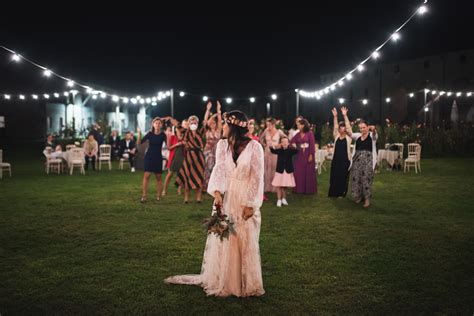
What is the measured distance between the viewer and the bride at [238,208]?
14.5 ft

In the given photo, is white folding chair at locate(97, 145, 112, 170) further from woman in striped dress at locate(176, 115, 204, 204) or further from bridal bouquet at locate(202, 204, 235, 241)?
bridal bouquet at locate(202, 204, 235, 241)

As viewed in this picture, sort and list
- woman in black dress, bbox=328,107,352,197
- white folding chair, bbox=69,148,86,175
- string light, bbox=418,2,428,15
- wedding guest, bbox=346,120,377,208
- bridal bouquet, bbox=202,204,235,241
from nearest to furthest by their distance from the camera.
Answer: bridal bouquet, bbox=202,204,235,241, wedding guest, bbox=346,120,377,208, string light, bbox=418,2,428,15, woman in black dress, bbox=328,107,352,197, white folding chair, bbox=69,148,86,175

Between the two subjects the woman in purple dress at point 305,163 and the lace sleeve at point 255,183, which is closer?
the lace sleeve at point 255,183

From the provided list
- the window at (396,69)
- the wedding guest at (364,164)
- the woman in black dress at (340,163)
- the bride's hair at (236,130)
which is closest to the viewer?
the bride's hair at (236,130)

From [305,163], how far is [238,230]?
7.29 m

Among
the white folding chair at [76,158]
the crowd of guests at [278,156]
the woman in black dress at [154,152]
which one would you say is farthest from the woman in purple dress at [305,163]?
the white folding chair at [76,158]

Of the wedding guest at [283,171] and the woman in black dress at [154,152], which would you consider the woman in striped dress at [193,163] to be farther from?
the wedding guest at [283,171]

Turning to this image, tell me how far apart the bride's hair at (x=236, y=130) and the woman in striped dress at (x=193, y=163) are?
223 inches

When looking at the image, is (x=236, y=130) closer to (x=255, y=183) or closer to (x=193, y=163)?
(x=255, y=183)

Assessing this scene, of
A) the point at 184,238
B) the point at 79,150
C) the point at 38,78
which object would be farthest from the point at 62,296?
the point at 38,78

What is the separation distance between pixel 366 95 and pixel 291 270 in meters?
52.0

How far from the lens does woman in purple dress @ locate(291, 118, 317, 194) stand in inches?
437

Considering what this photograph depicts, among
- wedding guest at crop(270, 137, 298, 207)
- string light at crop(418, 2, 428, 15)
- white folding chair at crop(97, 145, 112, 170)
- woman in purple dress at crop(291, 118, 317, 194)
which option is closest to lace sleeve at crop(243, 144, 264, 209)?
wedding guest at crop(270, 137, 298, 207)

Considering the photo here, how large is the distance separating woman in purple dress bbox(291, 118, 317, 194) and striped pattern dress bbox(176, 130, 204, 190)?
2.40 m
